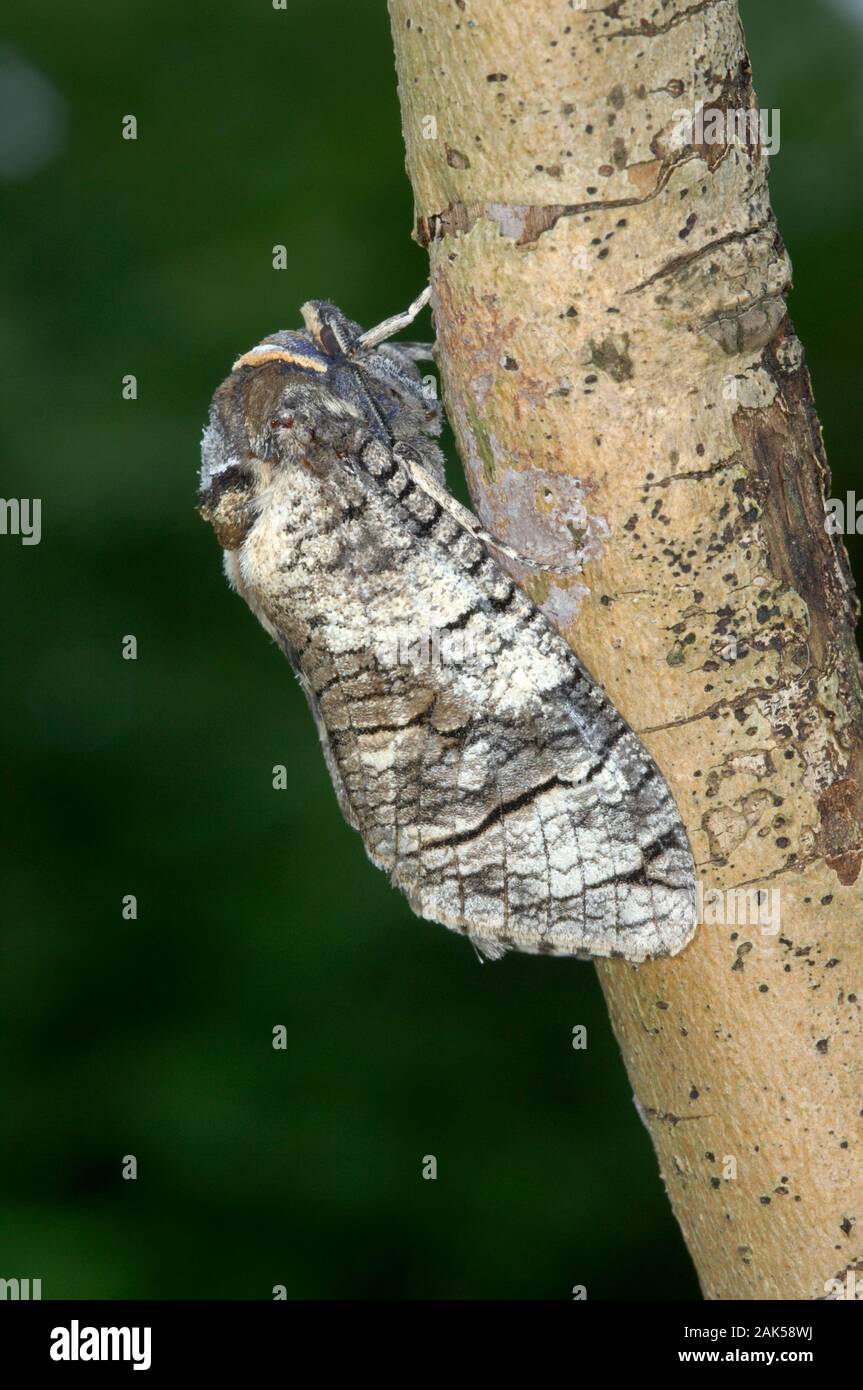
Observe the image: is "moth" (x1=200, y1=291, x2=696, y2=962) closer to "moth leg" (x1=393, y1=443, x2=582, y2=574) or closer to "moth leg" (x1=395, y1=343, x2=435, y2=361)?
"moth leg" (x1=393, y1=443, x2=582, y2=574)

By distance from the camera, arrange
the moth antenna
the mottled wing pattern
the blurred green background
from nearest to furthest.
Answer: the mottled wing pattern → the moth antenna → the blurred green background

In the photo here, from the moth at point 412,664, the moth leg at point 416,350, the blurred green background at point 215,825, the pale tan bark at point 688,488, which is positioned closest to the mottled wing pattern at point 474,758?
the moth at point 412,664

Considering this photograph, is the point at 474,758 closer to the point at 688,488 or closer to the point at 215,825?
the point at 688,488

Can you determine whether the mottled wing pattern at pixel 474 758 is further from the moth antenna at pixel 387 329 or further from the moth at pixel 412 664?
the moth antenna at pixel 387 329

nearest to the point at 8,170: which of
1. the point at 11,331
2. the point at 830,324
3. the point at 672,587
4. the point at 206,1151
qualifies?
the point at 11,331

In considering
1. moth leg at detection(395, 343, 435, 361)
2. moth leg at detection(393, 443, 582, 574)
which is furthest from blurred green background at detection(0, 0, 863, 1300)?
moth leg at detection(393, 443, 582, 574)

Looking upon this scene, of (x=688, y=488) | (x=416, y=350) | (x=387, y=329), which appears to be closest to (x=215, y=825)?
(x=416, y=350)
